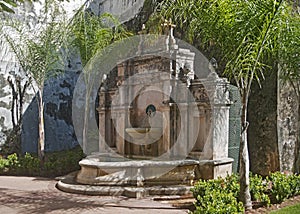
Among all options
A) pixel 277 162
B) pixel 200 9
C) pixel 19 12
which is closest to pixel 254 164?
pixel 277 162

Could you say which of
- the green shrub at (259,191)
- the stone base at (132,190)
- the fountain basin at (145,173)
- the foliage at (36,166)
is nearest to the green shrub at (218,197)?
the green shrub at (259,191)

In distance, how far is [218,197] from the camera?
5.38 meters

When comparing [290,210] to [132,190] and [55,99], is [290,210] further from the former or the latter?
[55,99]

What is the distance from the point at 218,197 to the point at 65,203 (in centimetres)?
307

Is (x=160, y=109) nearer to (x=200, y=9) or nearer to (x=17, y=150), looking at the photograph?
(x=200, y=9)

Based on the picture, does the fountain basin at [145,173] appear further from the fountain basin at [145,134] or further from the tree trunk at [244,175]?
the tree trunk at [244,175]

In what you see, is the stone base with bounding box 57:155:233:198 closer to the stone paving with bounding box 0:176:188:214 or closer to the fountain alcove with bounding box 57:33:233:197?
the fountain alcove with bounding box 57:33:233:197

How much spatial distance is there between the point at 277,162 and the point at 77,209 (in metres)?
5.36

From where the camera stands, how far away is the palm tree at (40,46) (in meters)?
11.6

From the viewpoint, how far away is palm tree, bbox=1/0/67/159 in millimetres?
11562

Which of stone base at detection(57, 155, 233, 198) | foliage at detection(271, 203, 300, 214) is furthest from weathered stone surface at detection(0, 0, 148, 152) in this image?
foliage at detection(271, 203, 300, 214)

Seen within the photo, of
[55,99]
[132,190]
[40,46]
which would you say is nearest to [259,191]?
[132,190]

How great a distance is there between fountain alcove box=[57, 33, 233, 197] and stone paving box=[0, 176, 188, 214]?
38cm

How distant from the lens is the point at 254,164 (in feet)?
32.4
